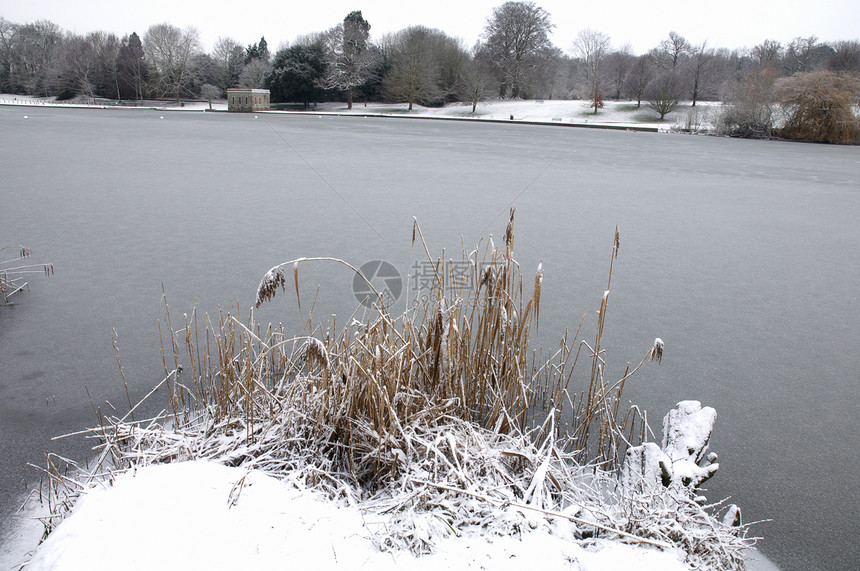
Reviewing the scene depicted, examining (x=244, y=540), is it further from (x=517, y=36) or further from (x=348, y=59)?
(x=517, y=36)

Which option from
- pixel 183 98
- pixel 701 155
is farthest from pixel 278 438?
pixel 183 98

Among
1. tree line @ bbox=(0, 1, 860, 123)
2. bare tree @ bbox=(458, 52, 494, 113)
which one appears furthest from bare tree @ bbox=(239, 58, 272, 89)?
bare tree @ bbox=(458, 52, 494, 113)

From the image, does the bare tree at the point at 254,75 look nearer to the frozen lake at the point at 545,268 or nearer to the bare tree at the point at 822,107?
the bare tree at the point at 822,107

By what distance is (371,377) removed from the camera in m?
1.48

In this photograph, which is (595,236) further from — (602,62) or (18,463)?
(602,62)

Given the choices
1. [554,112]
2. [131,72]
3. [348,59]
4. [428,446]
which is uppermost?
[348,59]

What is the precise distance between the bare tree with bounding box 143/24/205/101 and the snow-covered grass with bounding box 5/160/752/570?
33.7m

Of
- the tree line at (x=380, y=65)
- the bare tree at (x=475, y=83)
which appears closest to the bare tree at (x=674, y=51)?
the tree line at (x=380, y=65)

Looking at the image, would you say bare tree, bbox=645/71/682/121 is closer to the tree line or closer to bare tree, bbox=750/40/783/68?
the tree line

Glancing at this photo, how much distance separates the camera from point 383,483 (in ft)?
4.95

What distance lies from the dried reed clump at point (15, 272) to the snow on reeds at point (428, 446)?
4.81ft

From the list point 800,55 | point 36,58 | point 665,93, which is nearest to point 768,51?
point 800,55

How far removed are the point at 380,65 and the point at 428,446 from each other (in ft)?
101

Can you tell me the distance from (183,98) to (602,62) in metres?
23.2
